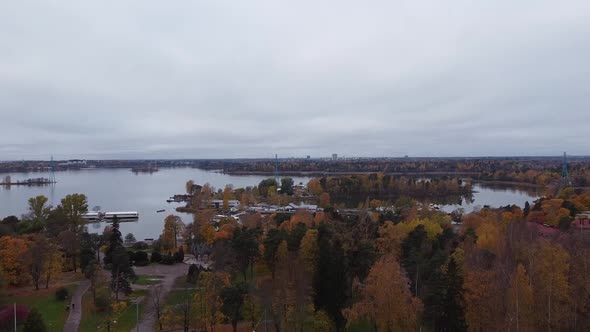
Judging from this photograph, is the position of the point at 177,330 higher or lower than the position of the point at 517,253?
lower

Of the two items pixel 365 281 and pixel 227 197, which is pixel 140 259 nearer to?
pixel 365 281

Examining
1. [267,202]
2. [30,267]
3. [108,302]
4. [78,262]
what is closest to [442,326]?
[108,302]

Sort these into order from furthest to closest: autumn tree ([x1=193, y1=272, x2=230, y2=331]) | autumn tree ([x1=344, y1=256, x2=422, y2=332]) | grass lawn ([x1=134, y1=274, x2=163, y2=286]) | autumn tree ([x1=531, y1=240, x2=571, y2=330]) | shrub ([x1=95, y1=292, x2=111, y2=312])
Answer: grass lawn ([x1=134, y1=274, x2=163, y2=286]), shrub ([x1=95, y1=292, x2=111, y2=312]), autumn tree ([x1=193, y1=272, x2=230, y2=331]), autumn tree ([x1=344, y1=256, x2=422, y2=332]), autumn tree ([x1=531, y1=240, x2=571, y2=330])

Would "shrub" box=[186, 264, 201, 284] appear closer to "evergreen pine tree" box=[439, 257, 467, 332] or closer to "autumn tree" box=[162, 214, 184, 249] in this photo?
"autumn tree" box=[162, 214, 184, 249]

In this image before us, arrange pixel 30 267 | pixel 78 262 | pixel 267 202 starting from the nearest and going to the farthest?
pixel 30 267, pixel 78 262, pixel 267 202

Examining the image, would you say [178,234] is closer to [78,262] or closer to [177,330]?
[78,262]

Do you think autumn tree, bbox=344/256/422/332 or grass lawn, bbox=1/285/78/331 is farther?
grass lawn, bbox=1/285/78/331

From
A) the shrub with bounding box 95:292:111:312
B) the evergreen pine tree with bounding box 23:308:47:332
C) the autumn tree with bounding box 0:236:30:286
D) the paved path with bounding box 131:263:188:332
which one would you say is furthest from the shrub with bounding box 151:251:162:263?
the evergreen pine tree with bounding box 23:308:47:332
